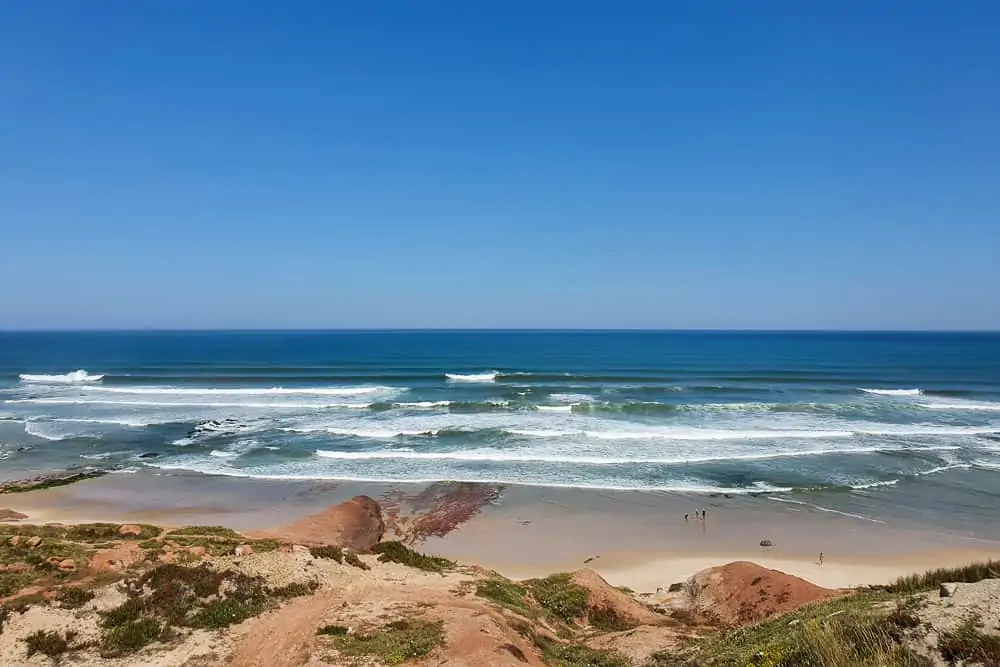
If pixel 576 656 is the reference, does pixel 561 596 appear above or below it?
below

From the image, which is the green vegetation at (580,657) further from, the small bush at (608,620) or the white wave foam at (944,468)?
the white wave foam at (944,468)

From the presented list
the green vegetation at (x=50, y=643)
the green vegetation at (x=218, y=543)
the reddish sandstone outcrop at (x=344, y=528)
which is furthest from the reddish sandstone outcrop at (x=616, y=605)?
the green vegetation at (x=50, y=643)

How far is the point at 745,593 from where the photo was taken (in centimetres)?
1186

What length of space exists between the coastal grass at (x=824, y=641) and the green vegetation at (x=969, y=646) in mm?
274

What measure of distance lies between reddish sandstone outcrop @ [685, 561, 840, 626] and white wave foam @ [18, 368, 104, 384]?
61.9 meters

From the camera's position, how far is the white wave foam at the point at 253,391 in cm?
4631

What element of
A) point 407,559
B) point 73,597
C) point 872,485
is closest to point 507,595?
point 407,559

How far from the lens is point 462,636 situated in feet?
28.1

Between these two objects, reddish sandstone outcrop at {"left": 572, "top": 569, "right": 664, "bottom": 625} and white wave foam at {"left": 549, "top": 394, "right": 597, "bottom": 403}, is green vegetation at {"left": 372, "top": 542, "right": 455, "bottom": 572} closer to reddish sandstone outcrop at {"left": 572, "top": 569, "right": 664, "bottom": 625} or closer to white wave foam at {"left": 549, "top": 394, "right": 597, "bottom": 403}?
reddish sandstone outcrop at {"left": 572, "top": 569, "right": 664, "bottom": 625}

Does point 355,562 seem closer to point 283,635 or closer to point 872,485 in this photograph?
point 283,635

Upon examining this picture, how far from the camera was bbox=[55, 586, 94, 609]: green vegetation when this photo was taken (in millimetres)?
9273

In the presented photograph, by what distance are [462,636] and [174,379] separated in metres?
56.4

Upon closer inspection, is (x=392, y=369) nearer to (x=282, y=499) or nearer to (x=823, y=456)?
(x=282, y=499)

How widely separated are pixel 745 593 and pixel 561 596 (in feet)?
13.3
